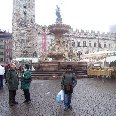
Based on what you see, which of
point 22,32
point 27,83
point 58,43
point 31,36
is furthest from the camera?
point 22,32

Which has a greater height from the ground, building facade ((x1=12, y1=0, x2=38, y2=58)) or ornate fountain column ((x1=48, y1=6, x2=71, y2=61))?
building facade ((x1=12, y1=0, x2=38, y2=58))

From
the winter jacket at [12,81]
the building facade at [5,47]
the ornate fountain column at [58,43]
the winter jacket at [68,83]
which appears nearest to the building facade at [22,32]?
the building facade at [5,47]

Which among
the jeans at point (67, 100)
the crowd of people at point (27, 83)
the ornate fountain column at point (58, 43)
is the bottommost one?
the jeans at point (67, 100)

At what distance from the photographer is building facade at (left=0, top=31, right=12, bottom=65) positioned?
3972 inches

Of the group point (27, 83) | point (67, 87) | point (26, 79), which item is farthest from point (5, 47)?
point (67, 87)

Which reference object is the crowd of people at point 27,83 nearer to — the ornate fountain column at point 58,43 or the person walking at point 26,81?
the person walking at point 26,81

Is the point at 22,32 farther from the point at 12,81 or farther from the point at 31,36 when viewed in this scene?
the point at 12,81

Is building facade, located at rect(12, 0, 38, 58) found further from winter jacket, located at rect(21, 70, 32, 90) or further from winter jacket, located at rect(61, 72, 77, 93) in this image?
winter jacket, located at rect(61, 72, 77, 93)

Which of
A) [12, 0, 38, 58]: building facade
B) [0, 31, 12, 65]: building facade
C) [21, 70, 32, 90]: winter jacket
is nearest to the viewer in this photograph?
[21, 70, 32, 90]: winter jacket

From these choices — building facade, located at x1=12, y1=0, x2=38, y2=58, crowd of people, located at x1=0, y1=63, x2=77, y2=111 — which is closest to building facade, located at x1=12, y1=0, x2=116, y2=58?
building facade, located at x1=12, y1=0, x2=38, y2=58

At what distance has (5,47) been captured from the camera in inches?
4023

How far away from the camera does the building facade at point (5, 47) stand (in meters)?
101

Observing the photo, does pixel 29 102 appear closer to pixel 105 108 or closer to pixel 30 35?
pixel 105 108

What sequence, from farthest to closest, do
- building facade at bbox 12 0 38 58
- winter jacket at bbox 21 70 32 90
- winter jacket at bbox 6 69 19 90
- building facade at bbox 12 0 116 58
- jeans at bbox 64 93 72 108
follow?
building facade at bbox 12 0 116 58 → building facade at bbox 12 0 38 58 → winter jacket at bbox 21 70 32 90 → winter jacket at bbox 6 69 19 90 → jeans at bbox 64 93 72 108
